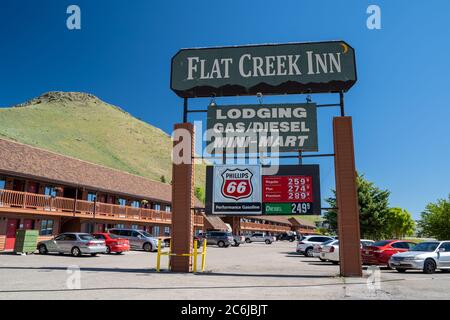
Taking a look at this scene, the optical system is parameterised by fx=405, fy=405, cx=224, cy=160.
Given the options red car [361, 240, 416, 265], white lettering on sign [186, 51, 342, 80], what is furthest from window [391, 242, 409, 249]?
white lettering on sign [186, 51, 342, 80]

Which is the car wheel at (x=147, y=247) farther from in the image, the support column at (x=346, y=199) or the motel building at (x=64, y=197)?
the support column at (x=346, y=199)

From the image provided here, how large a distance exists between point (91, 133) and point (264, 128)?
139m

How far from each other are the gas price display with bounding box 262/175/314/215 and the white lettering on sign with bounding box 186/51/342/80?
440 cm

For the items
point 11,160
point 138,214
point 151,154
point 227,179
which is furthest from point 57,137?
point 227,179

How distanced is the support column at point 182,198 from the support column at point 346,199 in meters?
5.80

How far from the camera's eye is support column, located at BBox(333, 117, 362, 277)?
15.0 meters

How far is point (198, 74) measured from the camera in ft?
56.7

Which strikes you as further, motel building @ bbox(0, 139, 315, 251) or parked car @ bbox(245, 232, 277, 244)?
parked car @ bbox(245, 232, 277, 244)

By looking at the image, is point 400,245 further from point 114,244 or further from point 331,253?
point 114,244

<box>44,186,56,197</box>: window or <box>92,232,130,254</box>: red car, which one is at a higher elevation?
<box>44,186,56,197</box>: window

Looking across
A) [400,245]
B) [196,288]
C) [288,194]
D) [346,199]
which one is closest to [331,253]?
[400,245]

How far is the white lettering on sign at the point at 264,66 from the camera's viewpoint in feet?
54.8

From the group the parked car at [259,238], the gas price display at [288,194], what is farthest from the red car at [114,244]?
the parked car at [259,238]

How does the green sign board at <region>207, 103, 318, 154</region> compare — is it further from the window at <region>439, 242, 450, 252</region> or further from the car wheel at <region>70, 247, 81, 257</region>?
the car wheel at <region>70, 247, 81, 257</region>
